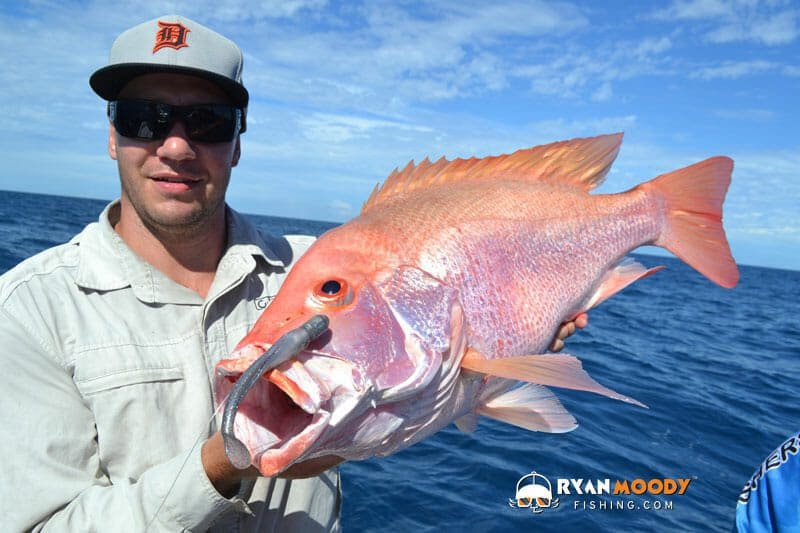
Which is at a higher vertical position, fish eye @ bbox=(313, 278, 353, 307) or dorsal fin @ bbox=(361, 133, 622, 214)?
dorsal fin @ bbox=(361, 133, 622, 214)

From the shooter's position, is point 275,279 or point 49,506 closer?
point 49,506

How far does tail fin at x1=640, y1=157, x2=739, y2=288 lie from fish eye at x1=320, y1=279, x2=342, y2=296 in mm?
1733

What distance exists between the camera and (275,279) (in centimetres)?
241

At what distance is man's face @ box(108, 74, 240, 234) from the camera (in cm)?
212

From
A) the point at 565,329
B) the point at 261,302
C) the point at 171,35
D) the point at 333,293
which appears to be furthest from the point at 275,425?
the point at 171,35

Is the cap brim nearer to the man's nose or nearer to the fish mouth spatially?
the man's nose

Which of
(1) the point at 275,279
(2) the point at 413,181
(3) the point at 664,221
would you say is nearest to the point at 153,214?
(1) the point at 275,279

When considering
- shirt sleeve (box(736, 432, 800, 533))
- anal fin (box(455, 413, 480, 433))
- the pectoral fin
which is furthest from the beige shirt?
shirt sleeve (box(736, 432, 800, 533))

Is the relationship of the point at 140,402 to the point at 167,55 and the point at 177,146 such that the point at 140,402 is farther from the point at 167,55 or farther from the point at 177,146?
the point at 167,55

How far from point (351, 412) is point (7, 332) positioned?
3.88ft

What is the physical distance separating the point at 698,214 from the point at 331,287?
1.92 m

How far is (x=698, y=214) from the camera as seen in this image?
8.50ft

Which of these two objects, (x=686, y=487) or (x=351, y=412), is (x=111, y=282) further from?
(x=686, y=487)

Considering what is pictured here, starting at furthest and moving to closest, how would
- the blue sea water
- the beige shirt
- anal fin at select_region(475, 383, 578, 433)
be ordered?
1. the blue sea water
2. anal fin at select_region(475, 383, 578, 433)
3. the beige shirt
